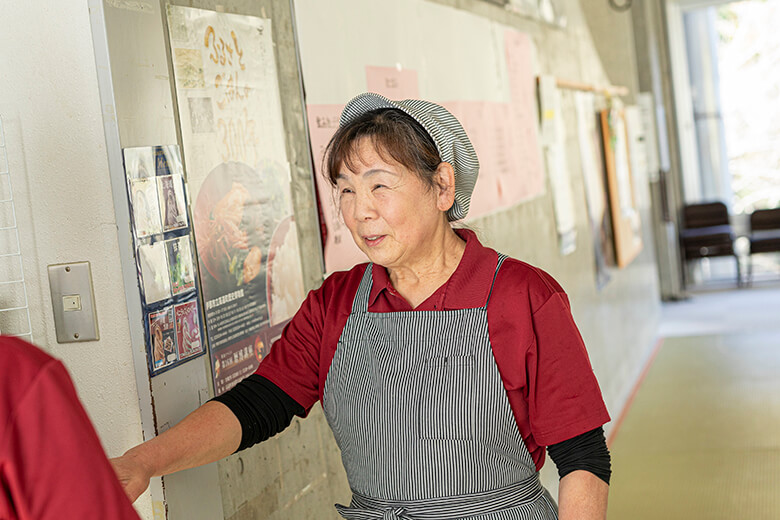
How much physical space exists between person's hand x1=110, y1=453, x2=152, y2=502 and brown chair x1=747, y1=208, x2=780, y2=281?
9412 millimetres

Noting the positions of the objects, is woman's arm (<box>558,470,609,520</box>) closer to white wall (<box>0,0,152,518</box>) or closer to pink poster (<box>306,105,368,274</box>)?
white wall (<box>0,0,152,518</box>)

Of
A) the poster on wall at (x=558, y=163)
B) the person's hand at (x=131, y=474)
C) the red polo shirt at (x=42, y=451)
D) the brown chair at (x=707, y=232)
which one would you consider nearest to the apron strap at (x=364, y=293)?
the person's hand at (x=131, y=474)

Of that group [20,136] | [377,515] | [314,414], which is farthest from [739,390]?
[20,136]

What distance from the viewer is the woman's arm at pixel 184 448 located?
4.42 feet

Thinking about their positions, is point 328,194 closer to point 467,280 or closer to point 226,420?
point 467,280

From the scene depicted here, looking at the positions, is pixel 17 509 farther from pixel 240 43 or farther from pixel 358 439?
pixel 240 43

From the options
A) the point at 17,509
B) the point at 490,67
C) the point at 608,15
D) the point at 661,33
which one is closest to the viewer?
the point at 17,509

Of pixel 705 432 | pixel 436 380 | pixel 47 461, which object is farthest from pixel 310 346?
pixel 705 432

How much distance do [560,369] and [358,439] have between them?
40cm

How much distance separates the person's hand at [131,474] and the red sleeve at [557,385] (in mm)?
685

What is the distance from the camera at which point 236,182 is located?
6.07 ft

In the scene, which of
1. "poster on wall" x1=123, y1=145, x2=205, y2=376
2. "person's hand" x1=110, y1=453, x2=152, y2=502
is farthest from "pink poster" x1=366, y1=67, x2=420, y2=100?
"person's hand" x1=110, y1=453, x2=152, y2=502

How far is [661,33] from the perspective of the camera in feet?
34.0

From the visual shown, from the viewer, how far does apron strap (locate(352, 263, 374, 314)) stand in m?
1.71
